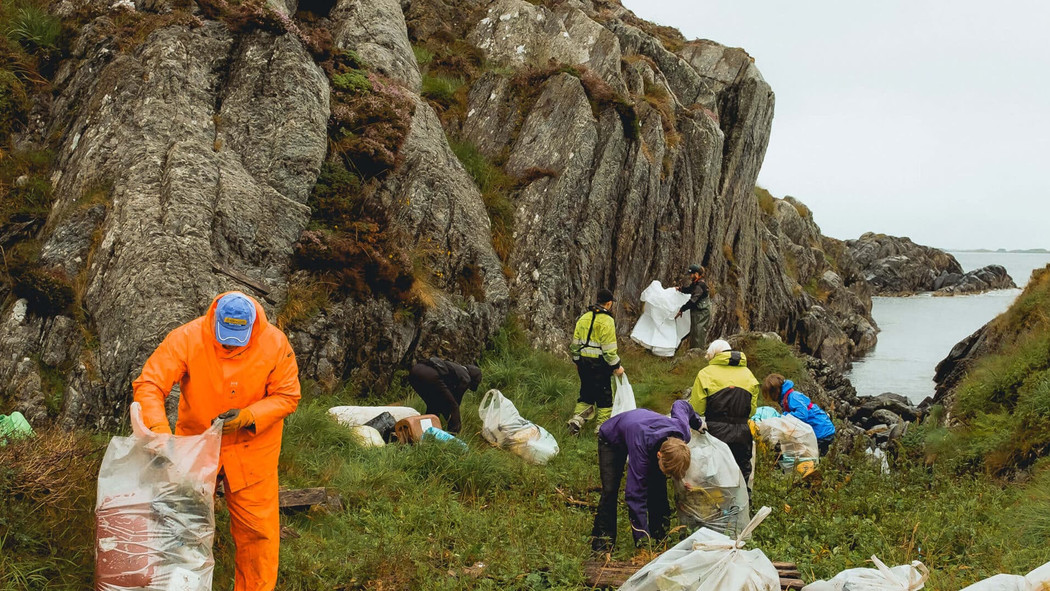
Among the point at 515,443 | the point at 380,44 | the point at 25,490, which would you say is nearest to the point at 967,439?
the point at 515,443

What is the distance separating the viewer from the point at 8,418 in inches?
237

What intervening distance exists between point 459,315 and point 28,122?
683 centimetres

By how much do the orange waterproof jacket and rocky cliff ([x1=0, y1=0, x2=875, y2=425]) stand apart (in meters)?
3.78

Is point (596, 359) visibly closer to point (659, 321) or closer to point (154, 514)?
point (659, 321)

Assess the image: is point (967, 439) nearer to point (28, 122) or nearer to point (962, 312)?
point (28, 122)

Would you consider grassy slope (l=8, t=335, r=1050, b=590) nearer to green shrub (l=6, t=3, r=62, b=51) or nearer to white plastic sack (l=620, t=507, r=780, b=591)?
white plastic sack (l=620, t=507, r=780, b=591)

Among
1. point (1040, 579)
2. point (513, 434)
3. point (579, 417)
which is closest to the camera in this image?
point (1040, 579)

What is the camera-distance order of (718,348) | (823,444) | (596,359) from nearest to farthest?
(718,348) → (823,444) → (596,359)

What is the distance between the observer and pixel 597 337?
9625mm

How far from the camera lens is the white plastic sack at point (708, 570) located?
4.04 meters

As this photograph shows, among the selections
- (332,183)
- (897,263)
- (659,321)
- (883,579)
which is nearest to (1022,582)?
(883,579)

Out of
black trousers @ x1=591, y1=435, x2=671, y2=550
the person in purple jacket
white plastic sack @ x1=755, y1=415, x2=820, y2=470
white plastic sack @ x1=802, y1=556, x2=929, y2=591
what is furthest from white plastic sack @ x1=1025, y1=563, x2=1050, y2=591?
white plastic sack @ x1=755, y1=415, x2=820, y2=470

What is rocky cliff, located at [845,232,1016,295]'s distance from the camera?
74.2 meters

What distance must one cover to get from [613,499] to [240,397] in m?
3.13
